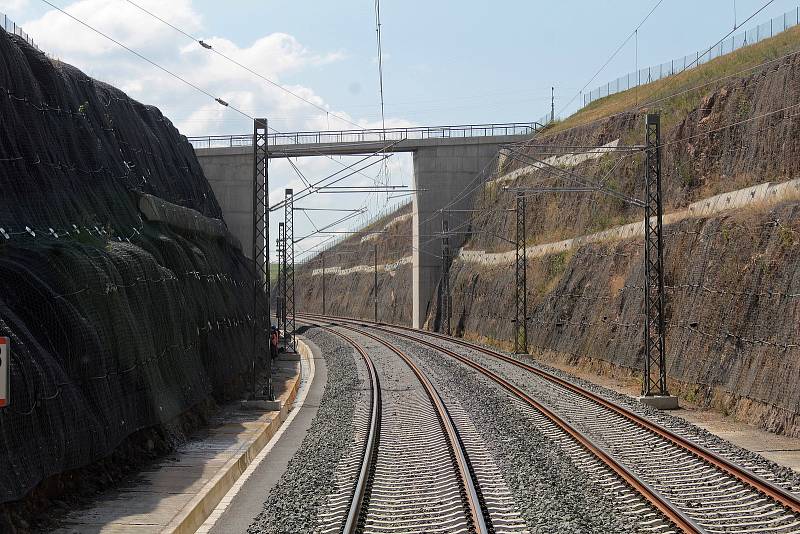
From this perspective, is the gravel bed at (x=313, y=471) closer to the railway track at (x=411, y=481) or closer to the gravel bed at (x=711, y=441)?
the railway track at (x=411, y=481)

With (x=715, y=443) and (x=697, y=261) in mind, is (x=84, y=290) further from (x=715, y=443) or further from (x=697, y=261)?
(x=697, y=261)

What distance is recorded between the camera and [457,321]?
226ft

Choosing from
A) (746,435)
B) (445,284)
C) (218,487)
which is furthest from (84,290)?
(445,284)

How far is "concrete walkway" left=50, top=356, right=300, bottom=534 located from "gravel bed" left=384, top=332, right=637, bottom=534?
4699 mm

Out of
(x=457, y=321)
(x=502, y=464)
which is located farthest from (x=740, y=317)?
(x=457, y=321)

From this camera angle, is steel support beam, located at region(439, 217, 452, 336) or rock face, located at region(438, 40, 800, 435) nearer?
rock face, located at region(438, 40, 800, 435)

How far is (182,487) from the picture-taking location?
50.6 feet

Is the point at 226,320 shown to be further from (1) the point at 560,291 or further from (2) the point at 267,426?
(1) the point at 560,291

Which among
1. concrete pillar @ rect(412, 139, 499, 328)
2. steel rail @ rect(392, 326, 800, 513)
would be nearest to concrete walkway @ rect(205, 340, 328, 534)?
steel rail @ rect(392, 326, 800, 513)

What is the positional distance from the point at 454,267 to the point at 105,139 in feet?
154

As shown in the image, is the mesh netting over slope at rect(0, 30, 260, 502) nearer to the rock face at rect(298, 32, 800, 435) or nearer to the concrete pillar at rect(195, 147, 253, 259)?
the rock face at rect(298, 32, 800, 435)

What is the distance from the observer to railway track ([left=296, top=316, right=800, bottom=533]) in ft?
42.2

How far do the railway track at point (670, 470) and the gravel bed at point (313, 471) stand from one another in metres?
4.85

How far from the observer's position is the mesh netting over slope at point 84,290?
12875 mm
